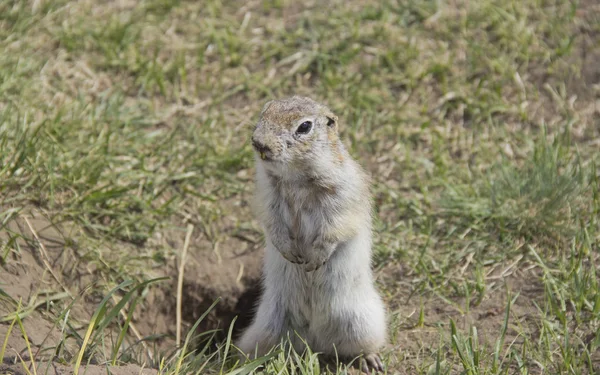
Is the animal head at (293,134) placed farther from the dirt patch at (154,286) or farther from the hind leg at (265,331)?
the dirt patch at (154,286)

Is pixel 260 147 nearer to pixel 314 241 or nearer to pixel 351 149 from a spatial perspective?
pixel 314 241

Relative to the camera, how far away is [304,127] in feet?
14.1


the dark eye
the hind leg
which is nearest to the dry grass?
the hind leg

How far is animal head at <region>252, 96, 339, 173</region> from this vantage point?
4.12 meters

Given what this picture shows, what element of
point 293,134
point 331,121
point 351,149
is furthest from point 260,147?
point 351,149

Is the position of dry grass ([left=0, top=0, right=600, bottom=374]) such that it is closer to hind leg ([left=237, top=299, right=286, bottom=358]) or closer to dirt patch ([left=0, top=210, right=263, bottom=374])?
dirt patch ([left=0, top=210, right=263, bottom=374])

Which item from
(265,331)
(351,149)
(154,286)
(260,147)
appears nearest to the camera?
(260,147)

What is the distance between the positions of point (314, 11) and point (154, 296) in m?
2.95

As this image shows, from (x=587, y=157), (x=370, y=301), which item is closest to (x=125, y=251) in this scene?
(x=370, y=301)

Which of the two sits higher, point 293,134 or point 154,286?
point 293,134

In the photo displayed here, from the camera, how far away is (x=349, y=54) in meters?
6.65

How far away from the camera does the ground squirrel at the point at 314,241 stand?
4.33m

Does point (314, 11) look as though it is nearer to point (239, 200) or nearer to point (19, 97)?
point (239, 200)

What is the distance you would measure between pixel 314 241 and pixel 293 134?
2.04 feet
